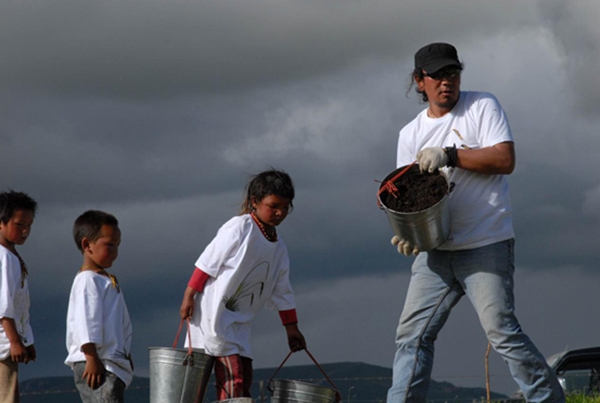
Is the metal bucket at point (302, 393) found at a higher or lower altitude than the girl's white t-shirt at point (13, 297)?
lower

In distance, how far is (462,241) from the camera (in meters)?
4.95

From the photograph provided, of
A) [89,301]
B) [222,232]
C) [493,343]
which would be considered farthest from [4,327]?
[493,343]

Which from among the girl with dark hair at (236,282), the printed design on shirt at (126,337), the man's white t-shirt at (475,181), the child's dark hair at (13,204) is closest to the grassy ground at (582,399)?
the girl with dark hair at (236,282)

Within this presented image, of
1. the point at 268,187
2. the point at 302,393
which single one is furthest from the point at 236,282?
the point at 302,393

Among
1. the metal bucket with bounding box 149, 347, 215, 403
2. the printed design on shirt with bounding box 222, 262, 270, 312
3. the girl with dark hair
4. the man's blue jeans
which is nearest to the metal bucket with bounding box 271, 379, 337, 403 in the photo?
the man's blue jeans

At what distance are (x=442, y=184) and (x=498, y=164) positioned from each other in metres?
0.31

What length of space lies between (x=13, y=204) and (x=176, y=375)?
5.34ft

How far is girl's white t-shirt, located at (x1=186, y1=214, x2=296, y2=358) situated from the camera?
572cm

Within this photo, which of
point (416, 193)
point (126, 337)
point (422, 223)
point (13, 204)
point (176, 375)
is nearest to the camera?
point (422, 223)

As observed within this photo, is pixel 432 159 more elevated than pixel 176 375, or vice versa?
pixel 432 159

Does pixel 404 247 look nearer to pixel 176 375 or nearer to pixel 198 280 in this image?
pixel 198 280

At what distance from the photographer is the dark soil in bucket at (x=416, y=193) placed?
480cm

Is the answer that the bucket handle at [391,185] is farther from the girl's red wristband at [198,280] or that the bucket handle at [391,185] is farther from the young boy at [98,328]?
the young boy at [98,328]

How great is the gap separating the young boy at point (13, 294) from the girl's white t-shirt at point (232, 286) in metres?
1.13
